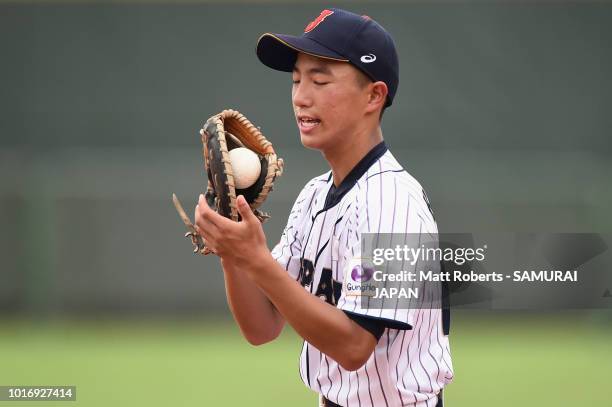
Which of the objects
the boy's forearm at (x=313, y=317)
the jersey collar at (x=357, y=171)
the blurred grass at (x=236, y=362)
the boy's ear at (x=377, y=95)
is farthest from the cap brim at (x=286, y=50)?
the blurred grass at (x=236, y=362)

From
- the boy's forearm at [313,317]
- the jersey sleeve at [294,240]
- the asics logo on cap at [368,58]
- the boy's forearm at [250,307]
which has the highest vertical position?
the asics logo on cap at [368,58]

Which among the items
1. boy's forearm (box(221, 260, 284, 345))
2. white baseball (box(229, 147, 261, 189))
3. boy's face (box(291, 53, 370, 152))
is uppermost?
boy's face (box(291, 53, 370, 152))

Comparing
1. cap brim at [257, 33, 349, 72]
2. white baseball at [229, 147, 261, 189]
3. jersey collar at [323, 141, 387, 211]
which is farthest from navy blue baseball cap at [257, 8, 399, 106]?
white baseball at [229, 147, 261, 189]

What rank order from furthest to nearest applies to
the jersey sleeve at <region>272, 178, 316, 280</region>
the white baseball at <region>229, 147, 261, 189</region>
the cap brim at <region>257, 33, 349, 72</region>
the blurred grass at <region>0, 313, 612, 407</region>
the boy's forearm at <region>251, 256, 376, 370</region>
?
the blurred grass at <region>0, 313, 612, 407</region>, the jersey sleeve at <region>272, 178, 316, 280</region>, the white baseball at <region>229, 147, 261, 189</region>, the cap brim at <region>257, 33, 349, 72</region>, the boy's forearm at <region>251, 256, 376, 370</region>

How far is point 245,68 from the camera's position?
27.9 ft

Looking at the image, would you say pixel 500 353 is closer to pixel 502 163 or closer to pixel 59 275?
pixel 502 163

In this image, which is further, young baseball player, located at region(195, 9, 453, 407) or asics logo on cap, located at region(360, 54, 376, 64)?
asics logo on cap, located at region(360, 54, 376, 64)

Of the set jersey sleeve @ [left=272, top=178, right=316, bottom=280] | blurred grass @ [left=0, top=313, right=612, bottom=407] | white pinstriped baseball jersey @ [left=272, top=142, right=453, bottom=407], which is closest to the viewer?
white pinstriped baseball jersey @ [left=272, top=142, right=453, bottom=407]

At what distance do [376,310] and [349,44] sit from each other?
672 mm

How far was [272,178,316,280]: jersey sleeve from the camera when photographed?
2598mm

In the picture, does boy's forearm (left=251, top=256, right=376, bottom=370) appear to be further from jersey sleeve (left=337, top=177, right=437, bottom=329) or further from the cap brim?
the cap brim

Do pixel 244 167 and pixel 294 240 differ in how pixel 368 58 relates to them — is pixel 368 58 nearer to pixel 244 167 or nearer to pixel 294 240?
pixel 244 167

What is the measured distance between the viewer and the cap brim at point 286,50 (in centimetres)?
231

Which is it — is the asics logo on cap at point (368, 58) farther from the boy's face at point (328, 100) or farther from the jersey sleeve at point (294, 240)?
the jersey sleeve at point (294, 240)
